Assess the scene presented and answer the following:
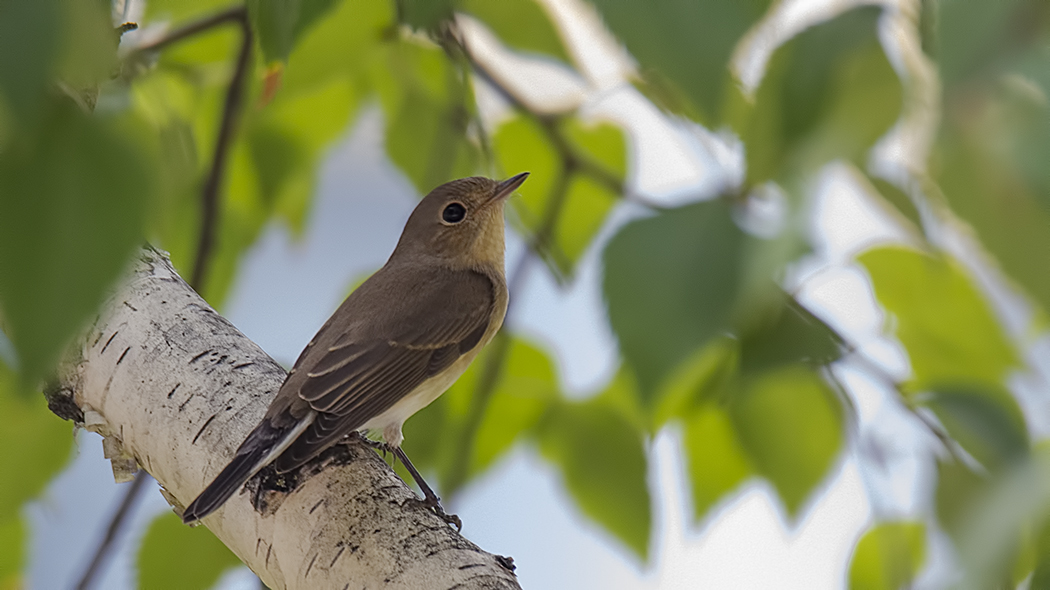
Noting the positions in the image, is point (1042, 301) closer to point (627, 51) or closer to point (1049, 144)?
point (1049, 144)

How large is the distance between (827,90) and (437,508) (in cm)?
109

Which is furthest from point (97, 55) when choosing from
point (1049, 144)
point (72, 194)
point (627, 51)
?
point (1049, 144)

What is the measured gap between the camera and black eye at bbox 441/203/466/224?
8.11 feet

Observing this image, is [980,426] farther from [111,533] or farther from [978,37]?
[111,533]

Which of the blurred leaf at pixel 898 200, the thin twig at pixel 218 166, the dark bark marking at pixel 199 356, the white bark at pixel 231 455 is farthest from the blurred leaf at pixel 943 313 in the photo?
the thin twig at pixel 218 166

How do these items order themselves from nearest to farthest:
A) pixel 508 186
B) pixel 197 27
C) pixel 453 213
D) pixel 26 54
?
1. pixel 26 54
2. pixel 197 27
3. pixel 508 186
4. pixel 453 213

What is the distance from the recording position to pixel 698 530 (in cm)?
158

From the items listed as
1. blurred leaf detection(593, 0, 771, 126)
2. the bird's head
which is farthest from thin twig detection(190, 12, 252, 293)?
blurred leaf detection(593, 0, 771, 126)

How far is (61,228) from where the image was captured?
0.70 m

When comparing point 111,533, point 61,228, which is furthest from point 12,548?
point 61,228

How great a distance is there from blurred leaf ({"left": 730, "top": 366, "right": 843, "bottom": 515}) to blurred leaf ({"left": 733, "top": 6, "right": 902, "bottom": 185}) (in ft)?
1.91

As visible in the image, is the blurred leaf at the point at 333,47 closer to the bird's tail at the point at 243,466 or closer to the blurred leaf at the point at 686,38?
the bird's tail at the point at 243,466

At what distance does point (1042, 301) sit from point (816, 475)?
0.90 metres

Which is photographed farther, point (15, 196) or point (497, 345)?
point (497, 345)
